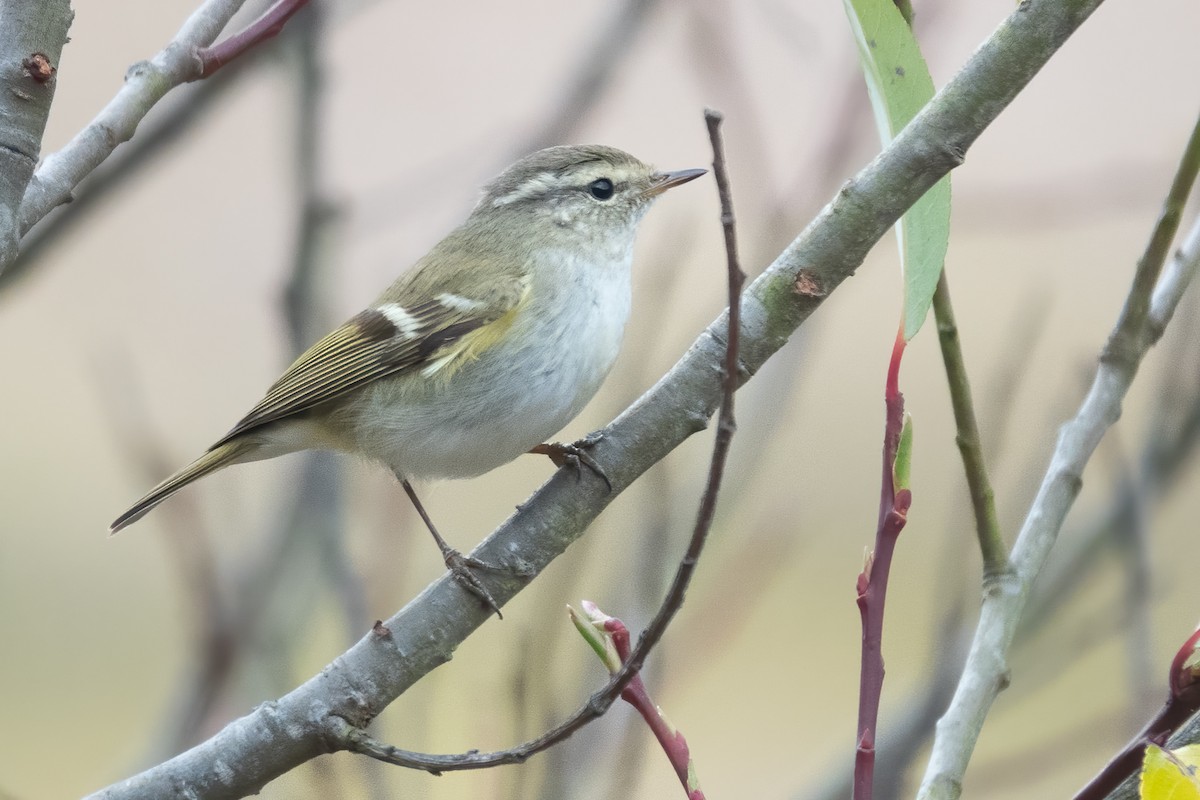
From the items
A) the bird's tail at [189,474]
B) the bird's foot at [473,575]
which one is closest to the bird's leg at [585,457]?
the bird's foot at [473,575]

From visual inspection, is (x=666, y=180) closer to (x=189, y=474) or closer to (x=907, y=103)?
(x=189, y=474)

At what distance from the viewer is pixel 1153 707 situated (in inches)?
51.9

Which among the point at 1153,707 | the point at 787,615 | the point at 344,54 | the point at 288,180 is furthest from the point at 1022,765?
the point at 344,54

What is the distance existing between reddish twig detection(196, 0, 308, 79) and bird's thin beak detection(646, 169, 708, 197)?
766 mm

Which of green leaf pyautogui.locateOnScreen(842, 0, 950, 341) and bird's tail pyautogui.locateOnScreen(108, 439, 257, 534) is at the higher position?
bird's tail pyautogui.locateOnScreen(108, 439, 257, 534)

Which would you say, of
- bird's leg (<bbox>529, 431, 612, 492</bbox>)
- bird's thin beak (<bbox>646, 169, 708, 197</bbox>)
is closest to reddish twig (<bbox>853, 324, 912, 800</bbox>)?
bird's leg (<bbox>529, 431, 612, 492</bbox>)

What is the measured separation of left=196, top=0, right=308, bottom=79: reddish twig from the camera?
1.05 m

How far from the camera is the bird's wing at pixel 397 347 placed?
1543 millimetres

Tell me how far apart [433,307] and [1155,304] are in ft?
3.04

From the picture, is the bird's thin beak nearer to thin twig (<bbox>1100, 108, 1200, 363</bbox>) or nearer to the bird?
the bird

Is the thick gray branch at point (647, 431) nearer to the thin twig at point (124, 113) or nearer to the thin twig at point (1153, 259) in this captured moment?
the thin twig at point (1153, 259)

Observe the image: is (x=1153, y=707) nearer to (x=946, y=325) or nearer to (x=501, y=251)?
(x=946, y=325)

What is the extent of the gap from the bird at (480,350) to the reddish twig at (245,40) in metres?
0.44

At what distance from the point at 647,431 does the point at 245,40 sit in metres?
0.50
